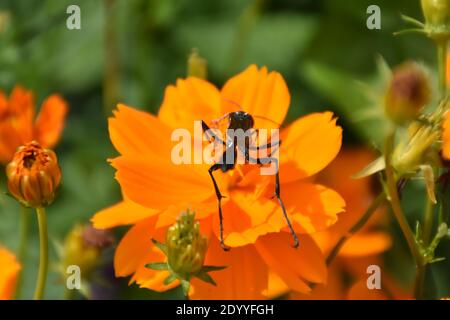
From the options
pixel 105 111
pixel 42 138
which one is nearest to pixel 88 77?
pixel 105 111

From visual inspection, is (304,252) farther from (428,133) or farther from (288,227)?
(428,133)

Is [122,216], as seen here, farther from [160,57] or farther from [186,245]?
[160,57]

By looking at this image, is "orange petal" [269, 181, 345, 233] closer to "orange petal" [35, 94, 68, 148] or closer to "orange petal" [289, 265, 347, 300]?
"orange petal" [289, 265, 347, 300]

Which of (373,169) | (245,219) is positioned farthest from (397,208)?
(245,219)

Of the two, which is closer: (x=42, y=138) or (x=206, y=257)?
(x=206, y=257)

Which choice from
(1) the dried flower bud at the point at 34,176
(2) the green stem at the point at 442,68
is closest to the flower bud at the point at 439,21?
(2) the green stem at the point at 442,68

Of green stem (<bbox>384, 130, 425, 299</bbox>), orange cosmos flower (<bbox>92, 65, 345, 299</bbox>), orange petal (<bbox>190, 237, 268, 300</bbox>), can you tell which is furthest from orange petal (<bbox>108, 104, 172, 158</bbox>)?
green stem (<bbox>384, 130, 425, 299</bbox>)
